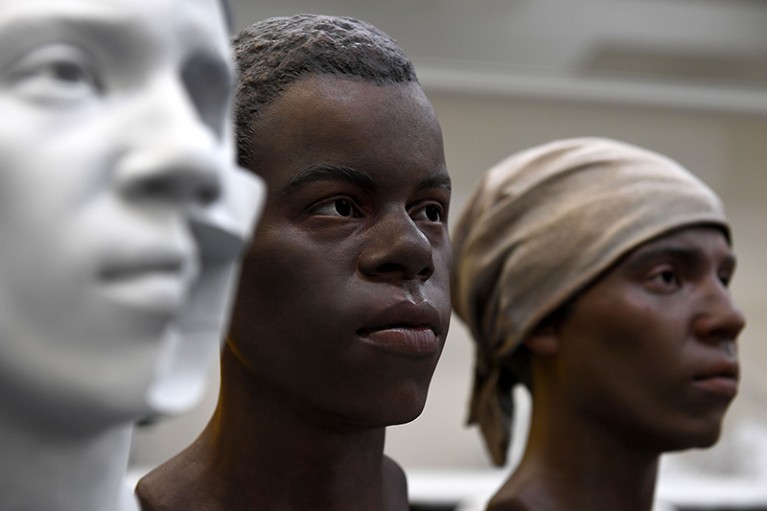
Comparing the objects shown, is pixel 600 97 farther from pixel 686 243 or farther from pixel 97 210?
pixel 97 210

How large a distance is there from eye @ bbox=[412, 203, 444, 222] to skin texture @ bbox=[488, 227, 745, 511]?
58cm

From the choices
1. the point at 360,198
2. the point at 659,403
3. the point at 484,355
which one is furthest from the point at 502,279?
the point at 360,198

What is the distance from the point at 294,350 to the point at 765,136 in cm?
354

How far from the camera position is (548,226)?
1928 mm

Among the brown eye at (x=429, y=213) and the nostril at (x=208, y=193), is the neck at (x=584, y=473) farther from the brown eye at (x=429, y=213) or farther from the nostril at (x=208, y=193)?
the nostril at (x=208, y=193)

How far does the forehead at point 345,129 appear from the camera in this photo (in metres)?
1.27

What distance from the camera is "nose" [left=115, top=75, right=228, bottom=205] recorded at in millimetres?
767

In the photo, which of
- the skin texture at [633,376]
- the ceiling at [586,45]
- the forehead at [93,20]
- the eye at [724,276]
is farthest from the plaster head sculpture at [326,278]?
the ceiling at [586,45]

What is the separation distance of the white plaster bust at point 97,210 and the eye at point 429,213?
1.68ft

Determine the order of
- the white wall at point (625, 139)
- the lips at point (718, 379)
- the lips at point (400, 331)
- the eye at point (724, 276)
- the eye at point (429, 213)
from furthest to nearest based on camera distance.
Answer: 1. the white wall at point (625, 139)
2. the eye at point (724, 276)
3. the lips at point (718, 379)
4. the eye at point (429, 213)
5. the lips at point (400, 331)

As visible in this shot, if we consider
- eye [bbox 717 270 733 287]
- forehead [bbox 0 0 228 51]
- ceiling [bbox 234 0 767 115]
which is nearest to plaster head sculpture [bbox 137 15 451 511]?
forehead [bbox 0 0 228 51]

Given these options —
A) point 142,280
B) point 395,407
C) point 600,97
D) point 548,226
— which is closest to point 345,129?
point 395,407

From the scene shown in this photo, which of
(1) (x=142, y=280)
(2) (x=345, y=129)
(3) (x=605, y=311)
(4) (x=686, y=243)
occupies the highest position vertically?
(1) (x=142, y=280)

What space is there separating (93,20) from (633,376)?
126 cm
